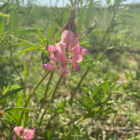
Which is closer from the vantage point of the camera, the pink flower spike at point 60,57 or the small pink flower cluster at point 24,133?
the pink flower spike at point 60,57

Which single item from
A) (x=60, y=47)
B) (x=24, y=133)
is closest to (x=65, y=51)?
(x=60, y=47)

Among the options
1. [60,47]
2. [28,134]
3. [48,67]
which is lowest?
[28,134]

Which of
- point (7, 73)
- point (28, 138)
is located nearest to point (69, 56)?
point (28, 138)

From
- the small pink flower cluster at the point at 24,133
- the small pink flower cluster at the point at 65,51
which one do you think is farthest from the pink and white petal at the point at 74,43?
the small pink flower cluster at the point at 24,133

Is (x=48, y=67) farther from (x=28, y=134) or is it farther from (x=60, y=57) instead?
(x=28, y=134)

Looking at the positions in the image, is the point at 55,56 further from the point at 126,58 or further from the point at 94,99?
the point at 126,58

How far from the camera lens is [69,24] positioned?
94cm

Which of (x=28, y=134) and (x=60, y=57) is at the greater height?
(x=60, y=57)

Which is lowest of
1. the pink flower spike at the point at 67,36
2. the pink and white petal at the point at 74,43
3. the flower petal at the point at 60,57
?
the flower petal at the point at 60,57

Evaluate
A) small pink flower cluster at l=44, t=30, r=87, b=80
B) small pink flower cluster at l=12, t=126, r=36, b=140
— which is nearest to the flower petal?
small pink flower cluster at l=44, t=30, r=87, b=80

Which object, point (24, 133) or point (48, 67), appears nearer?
point (48, 67)

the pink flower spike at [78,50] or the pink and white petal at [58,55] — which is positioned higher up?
the pink flower spike at [78,50]

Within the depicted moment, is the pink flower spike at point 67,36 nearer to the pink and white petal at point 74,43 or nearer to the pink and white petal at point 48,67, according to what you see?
the pink and white petal at point 74,43

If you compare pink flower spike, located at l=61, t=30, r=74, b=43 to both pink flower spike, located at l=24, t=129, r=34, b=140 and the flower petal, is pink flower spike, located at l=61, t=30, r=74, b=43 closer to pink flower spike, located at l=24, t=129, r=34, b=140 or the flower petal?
the flower petal
